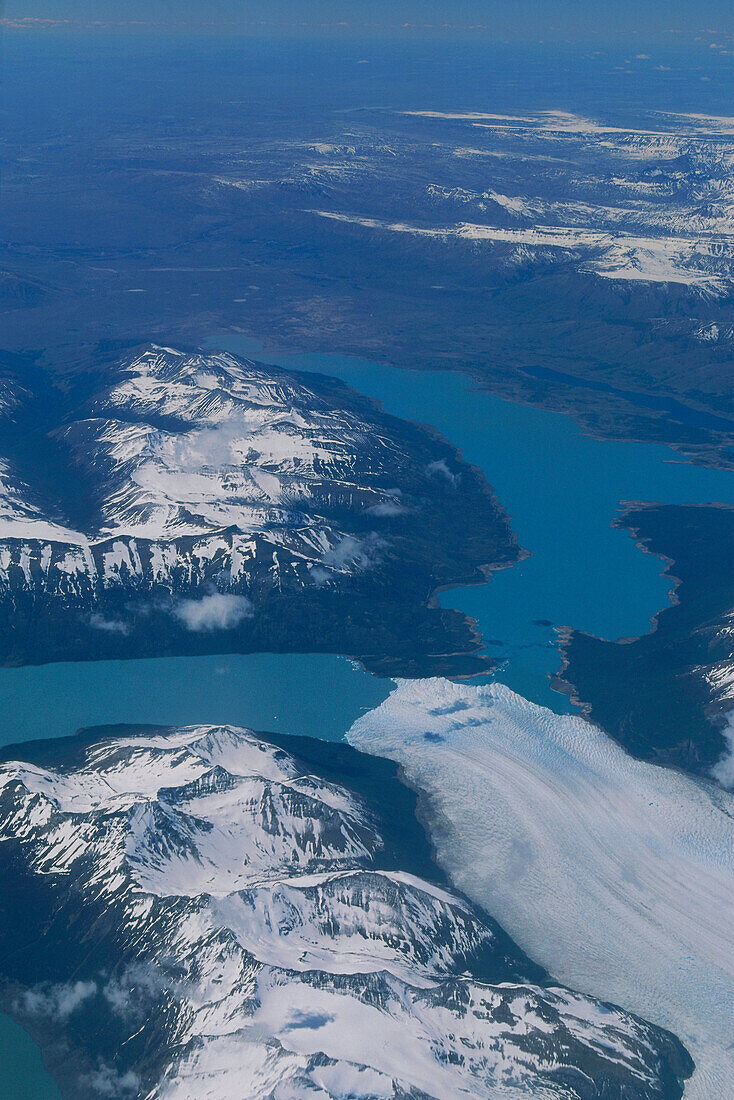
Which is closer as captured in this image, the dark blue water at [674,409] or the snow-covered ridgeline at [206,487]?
the snow-covered ridgeline at [206,487]

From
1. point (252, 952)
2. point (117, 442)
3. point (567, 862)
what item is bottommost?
point (567, 862)

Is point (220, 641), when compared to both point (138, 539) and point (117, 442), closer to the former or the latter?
point (138, 539)

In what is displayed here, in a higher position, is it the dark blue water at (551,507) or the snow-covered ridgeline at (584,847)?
the dark blue water at (551,507)

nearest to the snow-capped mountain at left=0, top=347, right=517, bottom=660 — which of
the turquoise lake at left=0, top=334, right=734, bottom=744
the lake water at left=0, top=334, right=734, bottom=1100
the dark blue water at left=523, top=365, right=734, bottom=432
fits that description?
the turquoise lake at left=0, top=334, right=734, bottom=744

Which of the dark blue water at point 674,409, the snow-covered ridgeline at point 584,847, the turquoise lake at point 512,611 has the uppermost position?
the dark blue water at point 674,409

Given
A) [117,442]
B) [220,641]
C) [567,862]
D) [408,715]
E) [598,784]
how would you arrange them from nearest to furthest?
[567,862] < [598,784] < [408,715] < [220,641] < [117,442]

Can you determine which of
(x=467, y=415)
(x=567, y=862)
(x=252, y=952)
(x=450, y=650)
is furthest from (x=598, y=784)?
(x=467, y=415)

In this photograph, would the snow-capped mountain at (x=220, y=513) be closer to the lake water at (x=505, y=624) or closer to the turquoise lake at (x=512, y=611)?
the turquoise lake at (x=512, y=611)

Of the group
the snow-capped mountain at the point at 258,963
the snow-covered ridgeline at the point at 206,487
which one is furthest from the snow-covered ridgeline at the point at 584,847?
the snow-covered ridgeline at the point at 206,487
